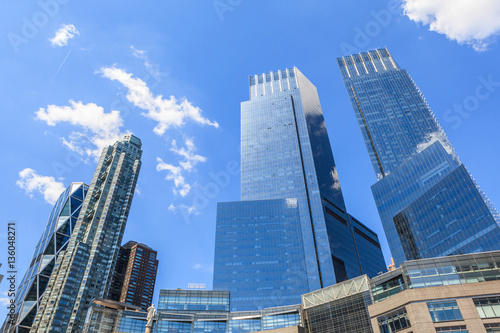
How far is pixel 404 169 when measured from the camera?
168 metres

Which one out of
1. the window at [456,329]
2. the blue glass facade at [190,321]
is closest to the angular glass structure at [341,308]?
the blue glass facade at [190,321]

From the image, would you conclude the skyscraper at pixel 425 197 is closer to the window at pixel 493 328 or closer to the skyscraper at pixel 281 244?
the skyscraper at pixel 281 244

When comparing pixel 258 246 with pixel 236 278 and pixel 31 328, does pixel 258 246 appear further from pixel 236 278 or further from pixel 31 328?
pixel 31 328

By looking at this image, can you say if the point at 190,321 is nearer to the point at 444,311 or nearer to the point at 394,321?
the point at 394,321

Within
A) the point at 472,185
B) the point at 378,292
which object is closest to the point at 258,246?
the point at 472,185

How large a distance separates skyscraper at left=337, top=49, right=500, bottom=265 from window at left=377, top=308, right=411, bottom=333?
71.6 meters

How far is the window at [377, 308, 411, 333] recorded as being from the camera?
5875cm

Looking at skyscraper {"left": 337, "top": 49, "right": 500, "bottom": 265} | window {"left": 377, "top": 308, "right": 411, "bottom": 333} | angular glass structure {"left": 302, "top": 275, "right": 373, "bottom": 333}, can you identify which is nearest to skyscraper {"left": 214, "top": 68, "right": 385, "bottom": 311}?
skyscraper {"left": 337, "top": 49, "right": 500, "bottom": 265}

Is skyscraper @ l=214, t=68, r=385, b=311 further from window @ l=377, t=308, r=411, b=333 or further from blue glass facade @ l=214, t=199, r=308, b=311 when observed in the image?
window @ l=377, t=308, r=411, b=333

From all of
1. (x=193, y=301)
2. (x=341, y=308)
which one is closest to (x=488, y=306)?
(x=341, y=308)

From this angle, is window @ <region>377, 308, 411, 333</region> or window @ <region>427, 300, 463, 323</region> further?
window @ <region>377, 308, 411, 333</region>

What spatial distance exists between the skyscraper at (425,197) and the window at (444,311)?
70500mm

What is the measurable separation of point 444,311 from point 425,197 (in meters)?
98.1

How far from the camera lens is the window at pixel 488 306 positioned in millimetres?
54938
